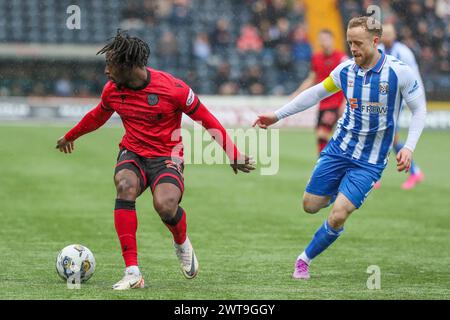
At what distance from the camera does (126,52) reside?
6.96 metres

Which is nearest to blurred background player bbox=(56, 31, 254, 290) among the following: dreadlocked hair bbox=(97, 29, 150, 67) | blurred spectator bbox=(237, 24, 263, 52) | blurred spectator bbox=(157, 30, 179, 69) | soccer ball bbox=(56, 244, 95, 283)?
dreadlocked hair bbox=(97, 29, 150, 67)

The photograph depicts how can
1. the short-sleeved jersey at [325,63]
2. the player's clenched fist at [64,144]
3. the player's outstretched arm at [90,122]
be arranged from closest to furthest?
the player's outstretched arm at [90,122] → the player's clenched fist at [64,144] → the short-sleeved jersey at [325,63]

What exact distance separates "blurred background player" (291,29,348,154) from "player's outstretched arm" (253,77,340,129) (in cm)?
629

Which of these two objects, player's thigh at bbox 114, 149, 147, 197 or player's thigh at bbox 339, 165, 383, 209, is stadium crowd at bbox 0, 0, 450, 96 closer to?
player's thigh at bbox 339, 165, 383, 209

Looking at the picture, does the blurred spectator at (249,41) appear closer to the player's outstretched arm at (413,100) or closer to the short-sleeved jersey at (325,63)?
the short-sleeved jersey at (325,63)

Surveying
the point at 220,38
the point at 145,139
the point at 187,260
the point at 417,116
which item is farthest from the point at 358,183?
the point at 220,38

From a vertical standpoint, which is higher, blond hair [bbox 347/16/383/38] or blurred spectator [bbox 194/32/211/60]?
blond hair [bbox 347/16/383/38]

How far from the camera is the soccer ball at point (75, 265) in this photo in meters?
7.12

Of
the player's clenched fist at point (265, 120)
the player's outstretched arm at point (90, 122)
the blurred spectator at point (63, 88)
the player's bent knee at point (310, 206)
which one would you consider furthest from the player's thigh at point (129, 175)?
the blurred spectator at point (63, 88)

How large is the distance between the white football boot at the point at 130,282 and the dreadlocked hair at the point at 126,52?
1.52 m

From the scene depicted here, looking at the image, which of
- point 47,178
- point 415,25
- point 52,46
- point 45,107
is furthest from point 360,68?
point 415,25

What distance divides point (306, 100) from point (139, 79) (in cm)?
155

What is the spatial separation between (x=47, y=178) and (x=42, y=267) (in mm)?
7183

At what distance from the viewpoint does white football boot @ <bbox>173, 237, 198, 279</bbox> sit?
7383 millimetres
